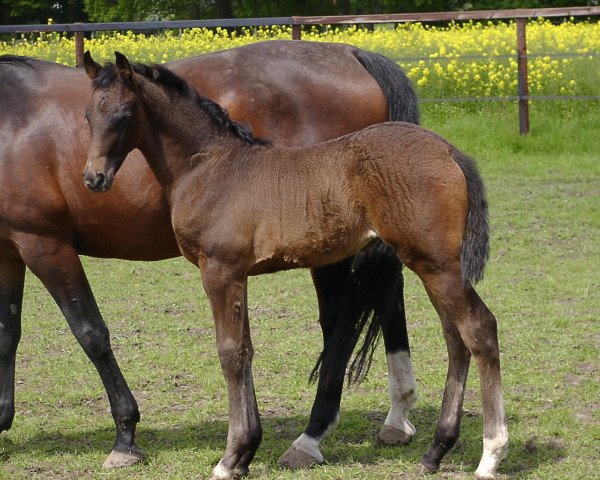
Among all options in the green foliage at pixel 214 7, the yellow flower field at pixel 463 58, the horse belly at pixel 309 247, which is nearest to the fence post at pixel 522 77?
the yellow flower field at pixel 463 58

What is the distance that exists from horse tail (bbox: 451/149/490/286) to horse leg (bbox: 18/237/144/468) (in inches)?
73.9

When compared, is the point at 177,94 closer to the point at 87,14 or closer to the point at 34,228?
the point at 34,228

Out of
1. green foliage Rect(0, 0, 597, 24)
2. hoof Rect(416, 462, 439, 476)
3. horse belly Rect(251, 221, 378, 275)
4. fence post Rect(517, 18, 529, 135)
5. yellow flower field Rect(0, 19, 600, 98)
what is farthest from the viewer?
green foliage Rect(0, 0, 597, 24)

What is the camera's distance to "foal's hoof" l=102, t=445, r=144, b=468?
4730 mm

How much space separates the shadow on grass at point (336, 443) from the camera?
4.61 m

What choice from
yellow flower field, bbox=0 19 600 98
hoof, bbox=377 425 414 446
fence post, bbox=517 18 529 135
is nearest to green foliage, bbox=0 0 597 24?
yellow flower field, bbox=0 19 600 98

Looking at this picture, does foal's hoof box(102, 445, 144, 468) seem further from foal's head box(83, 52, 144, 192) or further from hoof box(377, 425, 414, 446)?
foal's head box(83, 52, 144, 192)

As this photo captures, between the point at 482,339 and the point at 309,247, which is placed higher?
the point at 309,247

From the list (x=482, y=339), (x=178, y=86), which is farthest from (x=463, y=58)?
(x=482, y=339)

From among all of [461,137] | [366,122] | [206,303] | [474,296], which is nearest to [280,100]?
[366,122]

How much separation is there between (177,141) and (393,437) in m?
1.78

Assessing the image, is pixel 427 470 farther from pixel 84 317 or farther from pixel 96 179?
pixel 96 179

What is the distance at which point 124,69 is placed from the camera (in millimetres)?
4312

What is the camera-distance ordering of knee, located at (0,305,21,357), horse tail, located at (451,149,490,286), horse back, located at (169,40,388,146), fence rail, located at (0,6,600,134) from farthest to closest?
fence rail, located at (0,6,600,134) < knee, located at (0,305,21,357) < horse back, located at (169,40,388,146) < horse tail, located at (451,149,490,286)
